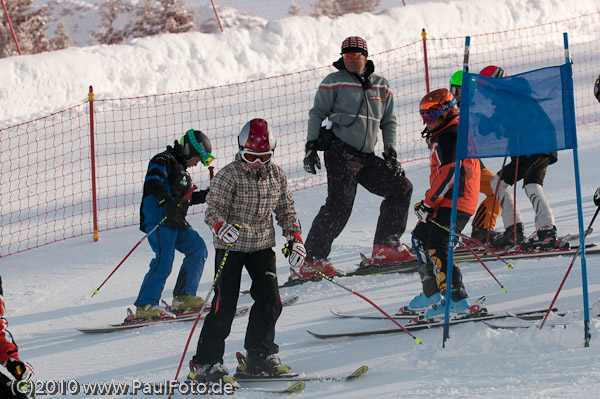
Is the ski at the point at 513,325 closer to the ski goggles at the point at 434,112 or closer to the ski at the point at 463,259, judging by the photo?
the ski goggles at the point at 434,112

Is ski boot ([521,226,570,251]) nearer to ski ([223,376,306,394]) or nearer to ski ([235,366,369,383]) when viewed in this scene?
ski ([235,366,369,383])

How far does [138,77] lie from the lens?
15.8m

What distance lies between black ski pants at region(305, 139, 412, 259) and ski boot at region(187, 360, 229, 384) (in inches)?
98.3

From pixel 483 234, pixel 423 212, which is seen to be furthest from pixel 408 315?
pixel 483 234

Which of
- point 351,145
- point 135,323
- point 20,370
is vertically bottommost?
point 135,323

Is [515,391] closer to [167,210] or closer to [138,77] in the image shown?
[167,210]

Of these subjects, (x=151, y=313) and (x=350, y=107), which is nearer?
(x=151, y=313)

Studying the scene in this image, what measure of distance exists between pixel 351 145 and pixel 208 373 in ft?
9.63

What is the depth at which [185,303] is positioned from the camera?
7.00m

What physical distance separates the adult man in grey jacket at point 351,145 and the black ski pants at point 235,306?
2.14m

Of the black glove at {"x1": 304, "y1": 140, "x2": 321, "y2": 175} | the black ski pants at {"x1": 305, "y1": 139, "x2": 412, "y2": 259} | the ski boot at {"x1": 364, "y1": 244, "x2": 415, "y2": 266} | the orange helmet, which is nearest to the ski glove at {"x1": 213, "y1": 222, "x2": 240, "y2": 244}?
the orange helmet

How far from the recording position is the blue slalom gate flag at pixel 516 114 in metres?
5.21

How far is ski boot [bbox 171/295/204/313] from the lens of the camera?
6.98m

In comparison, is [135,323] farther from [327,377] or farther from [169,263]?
[327,377]
